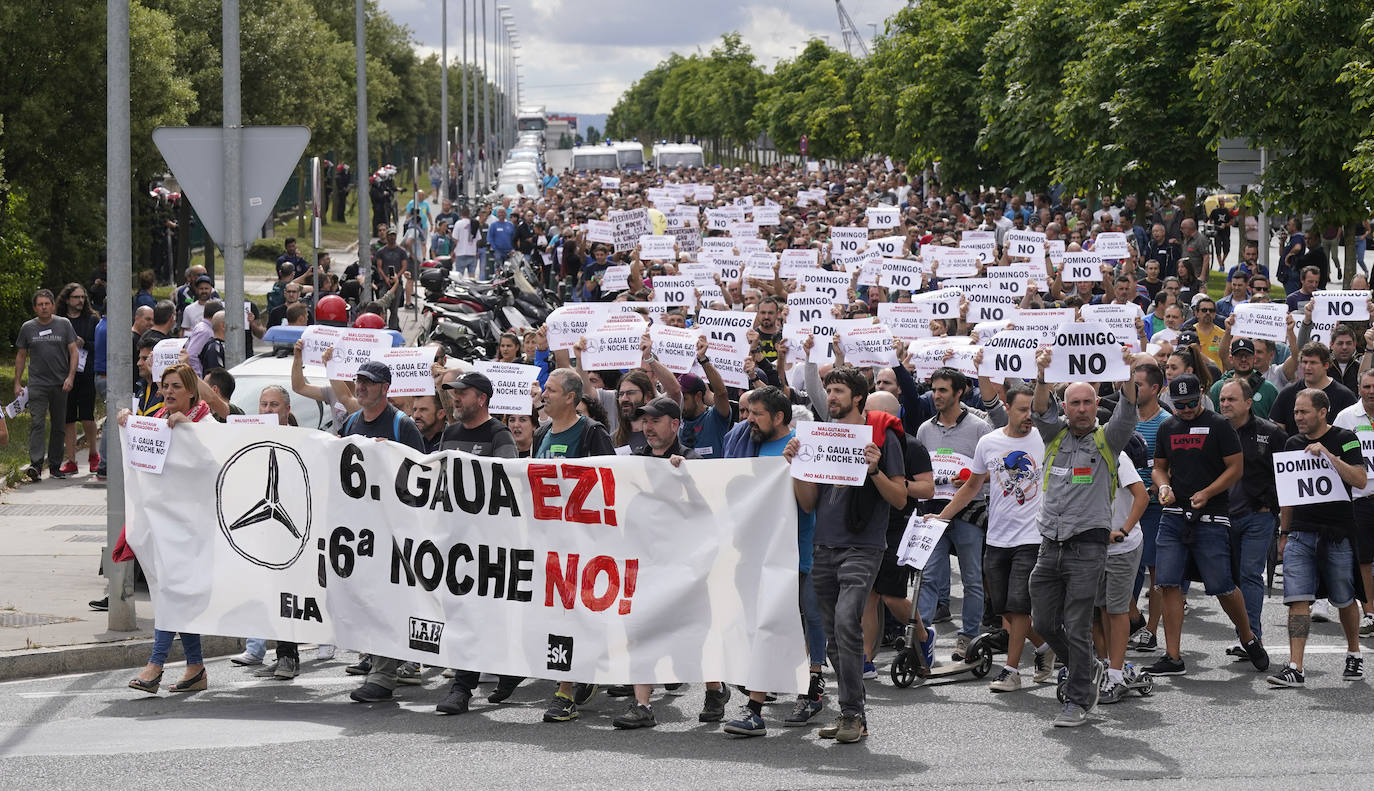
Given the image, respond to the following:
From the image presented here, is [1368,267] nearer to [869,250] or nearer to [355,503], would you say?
[869,250]

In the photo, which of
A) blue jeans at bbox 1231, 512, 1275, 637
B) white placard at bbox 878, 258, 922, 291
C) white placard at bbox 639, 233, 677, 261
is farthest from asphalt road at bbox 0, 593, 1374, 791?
white placard at bbox 639, 233, 677, 261

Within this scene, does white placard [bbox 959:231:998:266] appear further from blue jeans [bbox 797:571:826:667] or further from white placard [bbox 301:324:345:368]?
blue jeans [bbox 797:571:826:667]

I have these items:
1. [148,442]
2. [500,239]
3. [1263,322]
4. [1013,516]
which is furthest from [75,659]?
[500,239]

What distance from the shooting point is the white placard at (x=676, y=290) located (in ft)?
57.4

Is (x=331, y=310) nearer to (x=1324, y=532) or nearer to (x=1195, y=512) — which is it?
(x=1195, y=512)

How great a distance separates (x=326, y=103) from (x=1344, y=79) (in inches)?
1210

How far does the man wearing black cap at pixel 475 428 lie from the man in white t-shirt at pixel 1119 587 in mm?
3295

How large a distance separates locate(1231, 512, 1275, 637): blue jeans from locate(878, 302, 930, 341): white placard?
14.0ft

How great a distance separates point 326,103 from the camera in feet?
149

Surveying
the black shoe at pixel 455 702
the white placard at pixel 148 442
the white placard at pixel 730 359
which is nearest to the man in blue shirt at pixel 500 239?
the white placard at pixel 730 359

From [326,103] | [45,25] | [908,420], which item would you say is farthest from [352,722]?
[326,103]

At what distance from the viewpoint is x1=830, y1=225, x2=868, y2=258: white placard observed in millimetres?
23062

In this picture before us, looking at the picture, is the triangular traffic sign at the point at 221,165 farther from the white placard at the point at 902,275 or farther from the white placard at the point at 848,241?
the white placard at the point at 848,241

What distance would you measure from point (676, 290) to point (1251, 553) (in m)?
8.20
